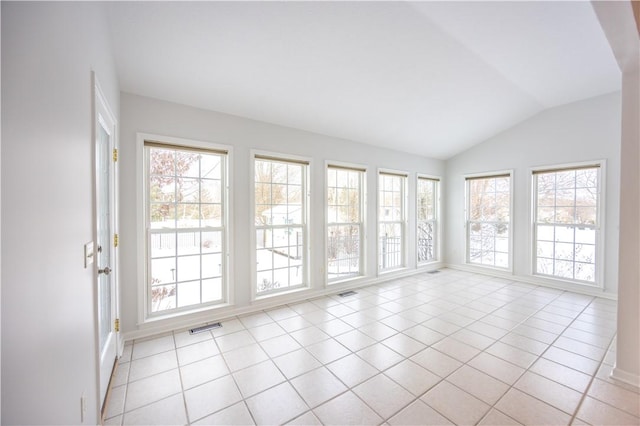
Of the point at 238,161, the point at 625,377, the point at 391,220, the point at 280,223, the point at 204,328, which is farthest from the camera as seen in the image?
the point at 391,220

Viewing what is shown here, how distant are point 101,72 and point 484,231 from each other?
6242 mm

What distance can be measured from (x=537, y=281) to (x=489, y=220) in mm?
1323

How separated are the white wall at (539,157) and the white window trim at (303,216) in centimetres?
365

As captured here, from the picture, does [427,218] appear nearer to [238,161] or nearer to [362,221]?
[362,221]

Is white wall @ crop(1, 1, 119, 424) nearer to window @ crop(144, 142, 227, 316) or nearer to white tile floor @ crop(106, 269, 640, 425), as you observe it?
white tile floor @ crop(106, 269, 640, 425)

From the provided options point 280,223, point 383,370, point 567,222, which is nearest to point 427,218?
point 567,222

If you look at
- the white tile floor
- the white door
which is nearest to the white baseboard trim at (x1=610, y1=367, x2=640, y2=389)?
the white tile floor

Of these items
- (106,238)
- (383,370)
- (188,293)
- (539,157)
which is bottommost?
(383,370)

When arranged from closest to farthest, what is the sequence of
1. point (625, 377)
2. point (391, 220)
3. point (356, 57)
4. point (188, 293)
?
point (625, 377), point (356, 57), point (188, 293), point (391, 220)

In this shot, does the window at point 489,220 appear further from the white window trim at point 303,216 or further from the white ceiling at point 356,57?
the white window trim at point 303,216

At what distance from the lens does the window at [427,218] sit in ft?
19.0

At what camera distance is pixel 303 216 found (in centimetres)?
404

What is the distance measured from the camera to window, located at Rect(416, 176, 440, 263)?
19.0 feet

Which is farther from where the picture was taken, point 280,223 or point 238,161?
point 280,223
